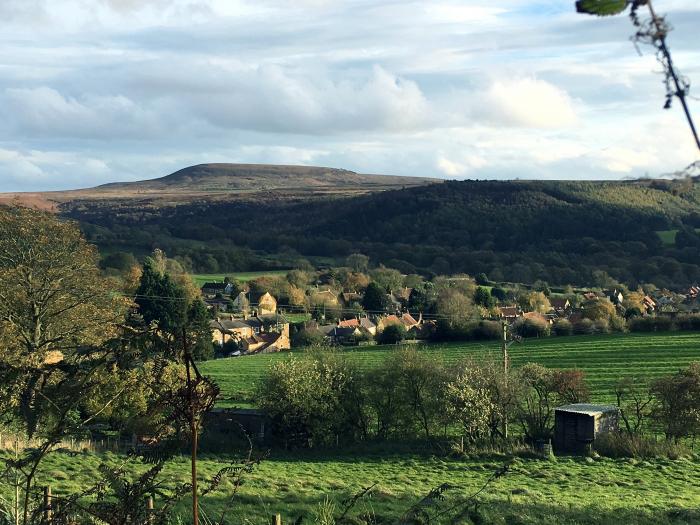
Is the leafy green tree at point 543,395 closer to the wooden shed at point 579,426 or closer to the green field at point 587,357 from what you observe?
the wooden shed at point 579,426

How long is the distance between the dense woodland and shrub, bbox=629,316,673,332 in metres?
20.6

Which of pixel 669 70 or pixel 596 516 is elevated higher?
pixel 669 70

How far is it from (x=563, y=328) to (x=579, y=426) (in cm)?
3351

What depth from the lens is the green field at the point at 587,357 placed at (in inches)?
1628

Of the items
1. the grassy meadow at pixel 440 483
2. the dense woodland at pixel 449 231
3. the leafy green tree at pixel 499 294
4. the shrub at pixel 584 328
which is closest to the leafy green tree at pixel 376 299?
the leafy green tree at pixel 499 294

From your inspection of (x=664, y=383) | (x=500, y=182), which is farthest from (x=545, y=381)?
(x=500, y=182)

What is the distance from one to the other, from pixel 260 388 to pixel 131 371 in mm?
27499

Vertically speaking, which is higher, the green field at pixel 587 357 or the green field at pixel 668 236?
the green field at pixel 668 236

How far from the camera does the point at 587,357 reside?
48031mm

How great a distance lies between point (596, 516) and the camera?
1329 centimetres

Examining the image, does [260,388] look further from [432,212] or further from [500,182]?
[500,182]

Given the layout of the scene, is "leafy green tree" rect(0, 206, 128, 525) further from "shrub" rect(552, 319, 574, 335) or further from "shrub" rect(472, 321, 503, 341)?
"shrub" rect(552, 319, 574, 335)

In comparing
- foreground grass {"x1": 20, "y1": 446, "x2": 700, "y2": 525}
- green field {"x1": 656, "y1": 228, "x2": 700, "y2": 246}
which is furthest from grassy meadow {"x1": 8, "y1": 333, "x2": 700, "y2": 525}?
green field {"x1": 656, "y1": 228, "x2": 700, "y2": 246}

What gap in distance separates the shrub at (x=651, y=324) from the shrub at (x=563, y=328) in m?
4.37
